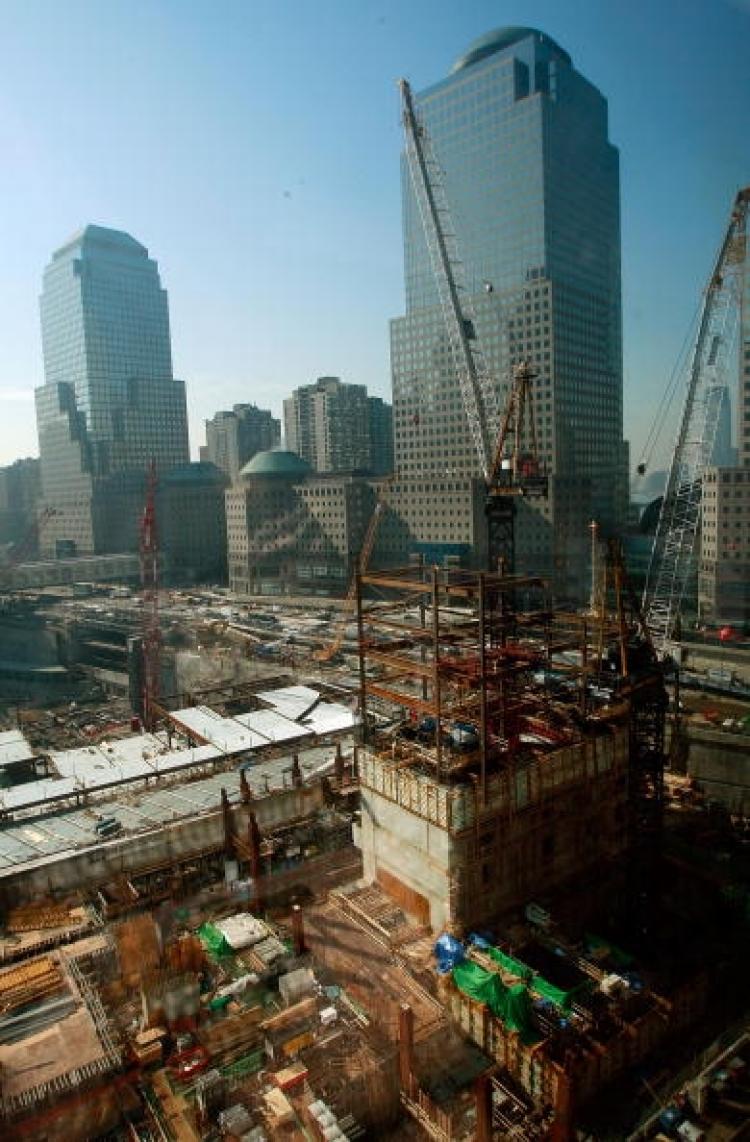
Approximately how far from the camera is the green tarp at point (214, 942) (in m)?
26.0

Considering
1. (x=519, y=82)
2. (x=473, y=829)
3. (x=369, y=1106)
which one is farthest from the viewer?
(x=519, y=82)

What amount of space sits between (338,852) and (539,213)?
131 m

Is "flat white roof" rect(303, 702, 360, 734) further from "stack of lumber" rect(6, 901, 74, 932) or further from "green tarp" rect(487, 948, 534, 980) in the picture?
"green tarp" rect(487, 948, 534, 980)

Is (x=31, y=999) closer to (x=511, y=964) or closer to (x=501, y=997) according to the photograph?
(x=501, y=997)

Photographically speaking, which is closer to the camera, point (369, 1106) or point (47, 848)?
point (369, 1106)

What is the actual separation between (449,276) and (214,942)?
91.6 m

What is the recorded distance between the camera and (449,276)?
9988cm

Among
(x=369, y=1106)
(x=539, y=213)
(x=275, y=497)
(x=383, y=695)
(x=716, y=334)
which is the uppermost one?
(x=539, y=213)

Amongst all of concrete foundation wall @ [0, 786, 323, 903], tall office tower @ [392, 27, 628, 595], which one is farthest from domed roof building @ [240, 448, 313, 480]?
concrete foundation wall @ [0, 786, 323, 903]

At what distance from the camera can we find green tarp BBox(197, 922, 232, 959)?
26031mm

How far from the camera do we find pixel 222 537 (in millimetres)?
174375

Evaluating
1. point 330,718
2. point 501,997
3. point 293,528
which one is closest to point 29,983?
point 501,997

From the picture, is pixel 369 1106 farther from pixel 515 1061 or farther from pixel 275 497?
pixel 275 497

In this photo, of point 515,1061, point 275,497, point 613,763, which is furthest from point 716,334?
point 275,497
